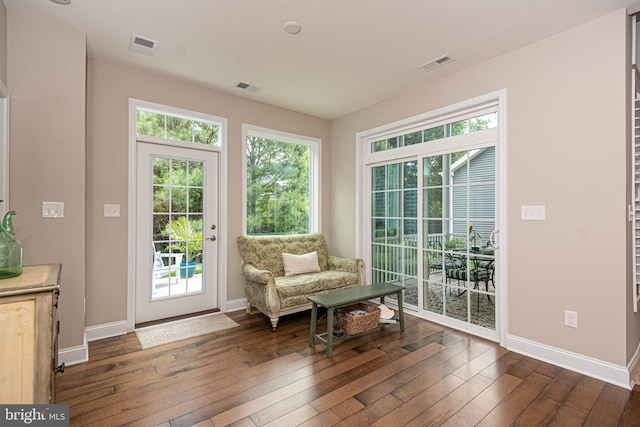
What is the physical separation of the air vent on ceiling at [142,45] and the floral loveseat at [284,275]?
211cm

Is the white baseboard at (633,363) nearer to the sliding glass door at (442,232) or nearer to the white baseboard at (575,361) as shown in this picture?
the white baseboard at (575,361)

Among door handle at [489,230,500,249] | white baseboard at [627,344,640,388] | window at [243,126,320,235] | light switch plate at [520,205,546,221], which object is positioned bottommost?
white baseboard at [627,344,640,388]

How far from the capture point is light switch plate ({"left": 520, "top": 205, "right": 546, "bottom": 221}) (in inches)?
102

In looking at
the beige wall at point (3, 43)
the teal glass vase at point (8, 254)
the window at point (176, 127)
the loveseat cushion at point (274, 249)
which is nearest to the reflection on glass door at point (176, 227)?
the window at point (176, 127)

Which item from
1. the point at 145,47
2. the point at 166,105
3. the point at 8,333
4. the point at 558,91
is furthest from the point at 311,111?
the point at 8,333

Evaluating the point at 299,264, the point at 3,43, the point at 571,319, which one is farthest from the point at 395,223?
the point at 3,43

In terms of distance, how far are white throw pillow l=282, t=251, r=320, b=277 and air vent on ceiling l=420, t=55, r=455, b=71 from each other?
8.16 ft

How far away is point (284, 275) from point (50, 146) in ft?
8.33

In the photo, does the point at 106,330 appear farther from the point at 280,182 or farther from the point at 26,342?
the point at 280,182

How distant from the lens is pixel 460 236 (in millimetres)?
3219

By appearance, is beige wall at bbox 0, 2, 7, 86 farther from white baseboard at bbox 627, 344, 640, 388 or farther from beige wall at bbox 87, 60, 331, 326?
white baseboard at bbox 627, 344, 640, 388

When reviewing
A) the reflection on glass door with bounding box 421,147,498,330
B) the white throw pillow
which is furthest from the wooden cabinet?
the reflection on glass door with bounding box 421,147,498,330

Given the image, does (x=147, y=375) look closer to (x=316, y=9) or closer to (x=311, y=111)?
(x=316, y=9)

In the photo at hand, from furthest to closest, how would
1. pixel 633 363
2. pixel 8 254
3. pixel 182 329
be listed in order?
pixel 182 329
pixel 633 363
pixel 8 254
